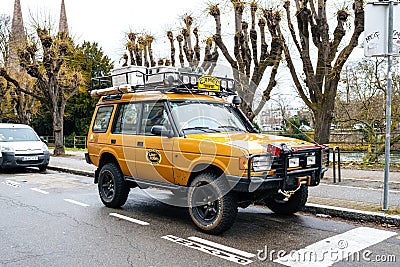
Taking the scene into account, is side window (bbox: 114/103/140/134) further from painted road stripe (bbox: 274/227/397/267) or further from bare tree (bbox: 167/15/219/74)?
bare tree (bbox: 167/15/219/74)

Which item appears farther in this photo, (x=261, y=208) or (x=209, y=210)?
(x=261, y=208)

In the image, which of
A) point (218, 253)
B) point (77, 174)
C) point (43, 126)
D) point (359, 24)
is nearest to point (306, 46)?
point (359, 24)

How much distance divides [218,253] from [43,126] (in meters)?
39.8

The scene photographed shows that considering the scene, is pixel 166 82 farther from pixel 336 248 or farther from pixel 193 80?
pixel 336 248

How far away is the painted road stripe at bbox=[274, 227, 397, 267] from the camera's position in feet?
16.7

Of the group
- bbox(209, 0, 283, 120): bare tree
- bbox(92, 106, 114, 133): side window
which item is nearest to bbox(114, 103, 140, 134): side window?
bbox(92, 106, 114, 133): side window

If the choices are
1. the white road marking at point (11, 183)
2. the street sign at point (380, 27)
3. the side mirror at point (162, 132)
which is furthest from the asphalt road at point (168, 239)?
the white road marking at point (11, 183)

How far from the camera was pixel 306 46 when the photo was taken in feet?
48.2

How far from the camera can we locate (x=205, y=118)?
23.7ft

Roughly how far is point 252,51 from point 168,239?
1126 cm

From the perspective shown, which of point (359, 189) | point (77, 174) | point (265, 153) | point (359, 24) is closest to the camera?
point (265, 153)

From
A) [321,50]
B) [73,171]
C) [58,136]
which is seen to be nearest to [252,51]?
[321,50]

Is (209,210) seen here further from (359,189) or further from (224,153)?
(359,189)

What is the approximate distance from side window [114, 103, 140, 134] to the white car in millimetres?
7686
